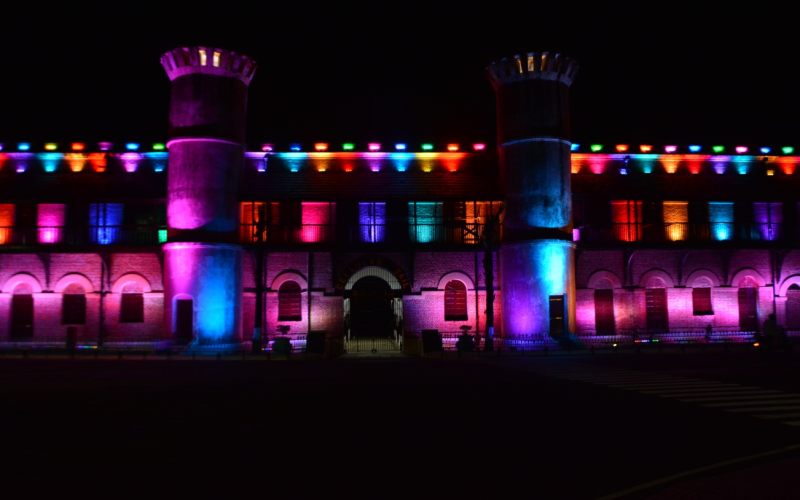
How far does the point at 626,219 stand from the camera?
107 ft

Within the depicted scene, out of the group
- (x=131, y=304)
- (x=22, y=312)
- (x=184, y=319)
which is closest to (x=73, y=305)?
(x=22, y=312)

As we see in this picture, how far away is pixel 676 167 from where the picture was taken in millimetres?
33219

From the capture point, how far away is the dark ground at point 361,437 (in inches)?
282

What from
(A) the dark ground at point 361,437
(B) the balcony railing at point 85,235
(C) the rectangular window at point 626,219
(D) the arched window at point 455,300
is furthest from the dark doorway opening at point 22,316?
(C) the rectangular window at point 626,219

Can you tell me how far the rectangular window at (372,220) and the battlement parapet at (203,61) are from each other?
8.91 m

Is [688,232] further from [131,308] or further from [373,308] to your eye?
[131,308]

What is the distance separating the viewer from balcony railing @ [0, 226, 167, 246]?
30.8 metres

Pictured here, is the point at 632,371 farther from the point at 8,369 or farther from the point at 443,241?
the point at 8,369

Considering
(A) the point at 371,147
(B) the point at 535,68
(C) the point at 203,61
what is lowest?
(A) the point at 371,147

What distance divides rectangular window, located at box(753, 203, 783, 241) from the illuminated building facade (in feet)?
0.36

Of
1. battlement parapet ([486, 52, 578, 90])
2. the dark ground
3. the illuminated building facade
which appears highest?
battlement parapet ([486, 52, 578, 90])

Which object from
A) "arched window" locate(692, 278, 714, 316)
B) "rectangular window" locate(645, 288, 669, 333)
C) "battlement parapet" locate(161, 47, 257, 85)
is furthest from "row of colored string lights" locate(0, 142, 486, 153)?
"arched window" locate(692, 278, 714, 316)

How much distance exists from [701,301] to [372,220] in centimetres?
1797

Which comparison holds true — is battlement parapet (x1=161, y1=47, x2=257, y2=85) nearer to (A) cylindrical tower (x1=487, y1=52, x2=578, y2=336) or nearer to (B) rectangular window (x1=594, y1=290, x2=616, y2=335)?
(A) cylindrical tower (x1=487, y1=52, x2=578, y2=336)
